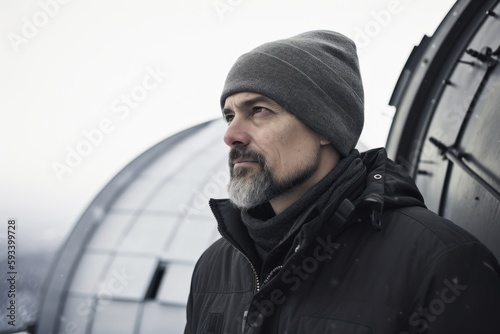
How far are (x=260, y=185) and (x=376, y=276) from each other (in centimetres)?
62

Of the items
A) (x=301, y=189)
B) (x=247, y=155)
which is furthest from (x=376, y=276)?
(x=247, y=155)

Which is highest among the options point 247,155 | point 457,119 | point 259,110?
point 457,119

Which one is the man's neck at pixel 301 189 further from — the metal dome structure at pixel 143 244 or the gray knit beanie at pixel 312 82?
the metal dome structure at pixel 143 244

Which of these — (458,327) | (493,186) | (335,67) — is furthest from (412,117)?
(458,327)

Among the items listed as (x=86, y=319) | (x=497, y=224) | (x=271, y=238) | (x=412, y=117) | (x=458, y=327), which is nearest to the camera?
(x=458, y=327)

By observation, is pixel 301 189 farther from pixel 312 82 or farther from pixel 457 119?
pixel 457 119

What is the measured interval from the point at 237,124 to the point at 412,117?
12.1ft

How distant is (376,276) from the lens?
2029 mm

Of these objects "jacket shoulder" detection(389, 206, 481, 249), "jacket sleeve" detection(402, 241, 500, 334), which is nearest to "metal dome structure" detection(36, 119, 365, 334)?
"jacket shoulder" detection(389, 206, 481, 249)

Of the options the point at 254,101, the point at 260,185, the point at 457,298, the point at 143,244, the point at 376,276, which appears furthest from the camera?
the point at 143,244

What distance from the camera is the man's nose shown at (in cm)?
249

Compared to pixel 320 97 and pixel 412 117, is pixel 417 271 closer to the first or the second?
pixel 320 97

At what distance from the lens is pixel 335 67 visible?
8.85 feet

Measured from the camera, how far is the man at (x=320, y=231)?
6.34 feet
